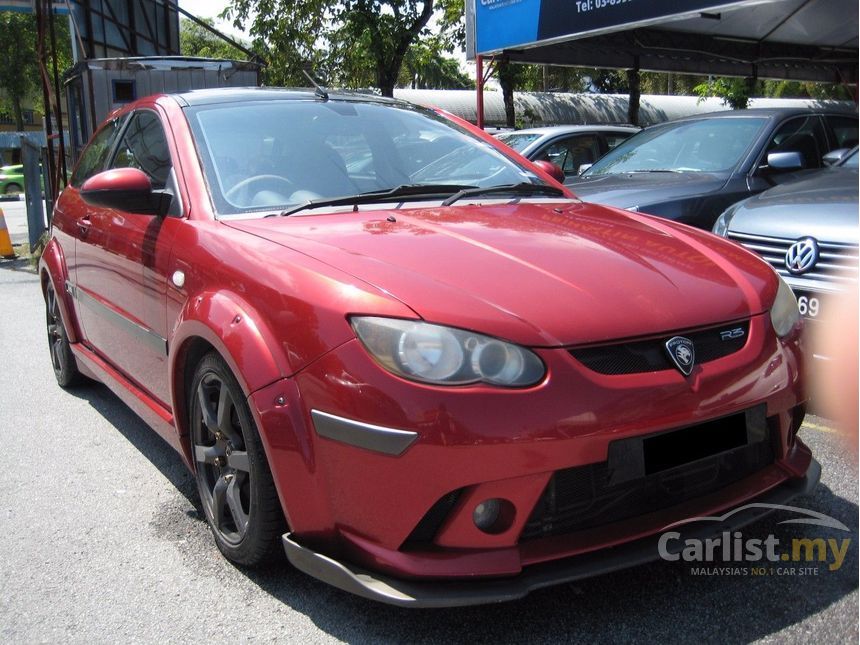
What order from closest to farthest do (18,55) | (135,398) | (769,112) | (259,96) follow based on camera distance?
1. (135,398)
2. (259,96)
3. (769,112)
4. (18,55)

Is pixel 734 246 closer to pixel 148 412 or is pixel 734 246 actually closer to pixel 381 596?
pixel 381 596

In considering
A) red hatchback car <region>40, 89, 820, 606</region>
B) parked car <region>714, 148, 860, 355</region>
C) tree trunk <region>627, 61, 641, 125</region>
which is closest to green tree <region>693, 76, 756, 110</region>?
tree trunk <region>627, 61, 641, 125</region>

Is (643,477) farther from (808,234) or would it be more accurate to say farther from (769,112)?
(769,112)

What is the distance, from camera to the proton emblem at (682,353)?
7.32ft

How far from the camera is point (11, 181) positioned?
31359 millimetres

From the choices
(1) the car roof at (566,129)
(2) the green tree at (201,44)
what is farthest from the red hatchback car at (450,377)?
(2) the green tree at (201,44)

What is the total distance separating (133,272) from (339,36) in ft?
50.4

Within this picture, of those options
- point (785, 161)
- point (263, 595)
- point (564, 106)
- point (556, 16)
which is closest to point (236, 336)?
point (263, 595)

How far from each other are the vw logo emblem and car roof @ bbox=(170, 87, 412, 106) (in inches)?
77.9

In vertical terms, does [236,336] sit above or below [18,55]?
below

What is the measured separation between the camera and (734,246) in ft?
9.84

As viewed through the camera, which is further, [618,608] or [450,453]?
[618,608]

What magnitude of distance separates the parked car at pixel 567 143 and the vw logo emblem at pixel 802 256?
15.3 ft

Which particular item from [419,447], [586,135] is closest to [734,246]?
[419,447]
